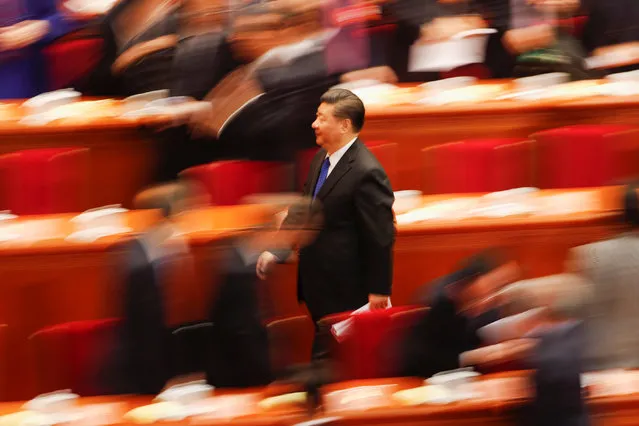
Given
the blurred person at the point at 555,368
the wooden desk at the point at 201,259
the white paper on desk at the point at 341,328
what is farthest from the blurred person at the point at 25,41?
the blurred person at the point at 555,368

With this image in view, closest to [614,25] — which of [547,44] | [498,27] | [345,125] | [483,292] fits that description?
[547,44]

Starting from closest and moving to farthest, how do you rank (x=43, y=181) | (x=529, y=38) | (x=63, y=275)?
(x=63, y=275) < (x=43, y=181) < (x=529, y=38)

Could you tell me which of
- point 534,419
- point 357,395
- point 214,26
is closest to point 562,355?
point 534,419

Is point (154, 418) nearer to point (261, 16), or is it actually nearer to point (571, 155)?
point (261, 16)

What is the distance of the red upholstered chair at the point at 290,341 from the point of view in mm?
2182

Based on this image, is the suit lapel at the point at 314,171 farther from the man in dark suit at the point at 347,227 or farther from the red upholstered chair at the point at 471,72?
the red upholstered chair at the point at 471,72

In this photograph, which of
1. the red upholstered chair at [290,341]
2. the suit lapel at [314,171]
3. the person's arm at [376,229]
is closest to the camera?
the red upholstered chair at [290,341]

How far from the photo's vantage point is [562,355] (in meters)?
1.80

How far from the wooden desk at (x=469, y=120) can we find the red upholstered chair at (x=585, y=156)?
8 centimetres

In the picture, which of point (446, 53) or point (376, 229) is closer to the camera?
point (376, 229)

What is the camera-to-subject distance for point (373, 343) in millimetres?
2135

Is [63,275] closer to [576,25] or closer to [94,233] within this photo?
[94,233]

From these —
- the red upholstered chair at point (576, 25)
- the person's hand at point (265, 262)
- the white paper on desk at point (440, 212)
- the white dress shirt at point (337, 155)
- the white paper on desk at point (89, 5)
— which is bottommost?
the white paper on desk at point (440, 212)

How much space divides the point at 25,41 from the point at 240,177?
858mm
